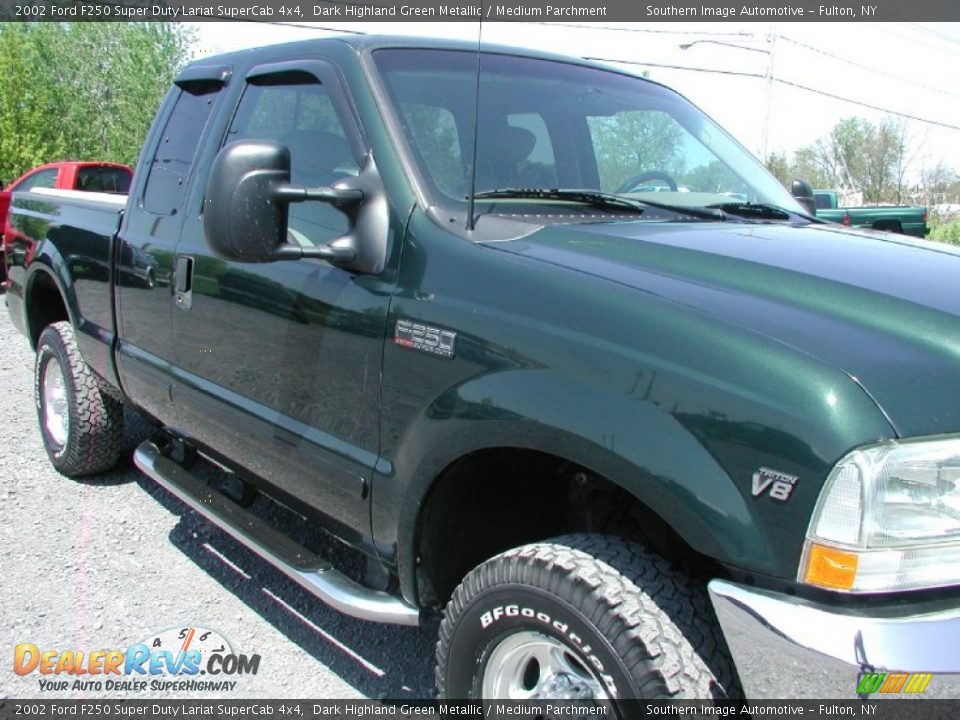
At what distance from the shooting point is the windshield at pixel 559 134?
2.54 m

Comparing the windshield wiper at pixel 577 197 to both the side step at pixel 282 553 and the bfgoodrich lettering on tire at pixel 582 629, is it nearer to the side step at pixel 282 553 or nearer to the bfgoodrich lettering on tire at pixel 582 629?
the bfgoodrich lettering on tire at pixel 582 629

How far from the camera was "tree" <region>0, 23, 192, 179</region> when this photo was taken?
21594 mm

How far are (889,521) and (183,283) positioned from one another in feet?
8.19

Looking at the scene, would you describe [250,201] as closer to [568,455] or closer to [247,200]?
[247,200]

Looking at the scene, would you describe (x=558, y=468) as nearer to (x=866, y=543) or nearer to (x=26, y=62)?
(x=866, y=543)

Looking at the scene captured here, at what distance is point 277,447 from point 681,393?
1.53 meters

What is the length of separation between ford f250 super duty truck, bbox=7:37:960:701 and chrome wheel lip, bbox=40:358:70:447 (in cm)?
145

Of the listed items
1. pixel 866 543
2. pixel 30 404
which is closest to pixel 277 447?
pixel 866 543

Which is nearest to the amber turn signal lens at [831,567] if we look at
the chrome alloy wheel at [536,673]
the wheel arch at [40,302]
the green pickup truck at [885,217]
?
the chrome alloy wheel at [536,673]

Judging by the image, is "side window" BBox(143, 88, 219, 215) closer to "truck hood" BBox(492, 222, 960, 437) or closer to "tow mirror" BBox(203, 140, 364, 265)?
"tow mirror" BBox(203, 140, 364, 265)

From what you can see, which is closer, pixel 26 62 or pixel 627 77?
pixel 627 77

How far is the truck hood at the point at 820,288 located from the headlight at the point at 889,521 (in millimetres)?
61

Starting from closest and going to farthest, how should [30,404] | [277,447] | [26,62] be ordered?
[277,447]
[30,404]
[26,62]

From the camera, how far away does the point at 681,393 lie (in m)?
1.70
